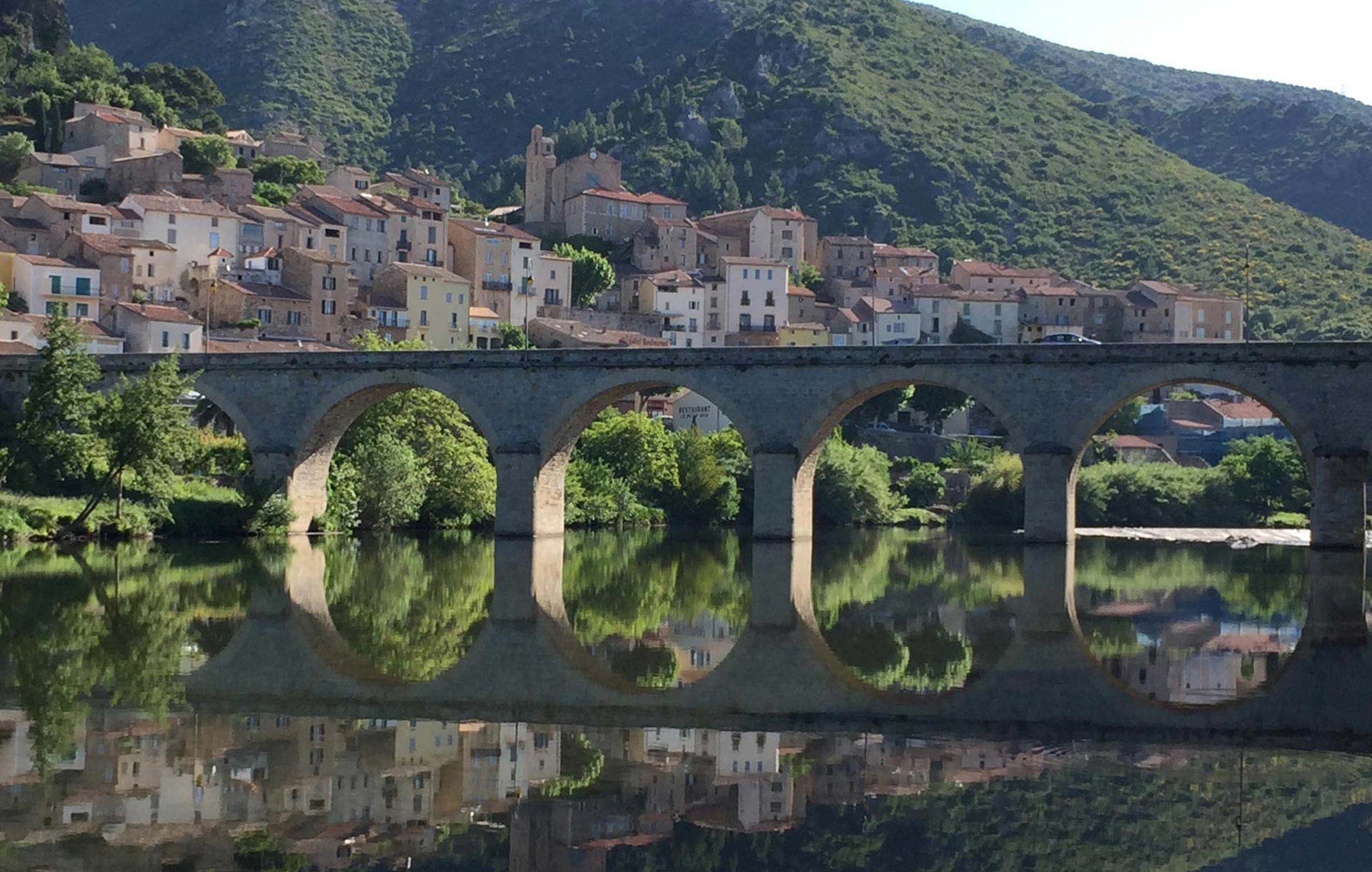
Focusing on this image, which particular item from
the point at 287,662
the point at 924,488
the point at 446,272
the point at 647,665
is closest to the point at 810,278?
the point at 446,272

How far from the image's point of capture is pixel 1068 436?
44.8 m

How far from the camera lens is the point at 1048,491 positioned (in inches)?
1769

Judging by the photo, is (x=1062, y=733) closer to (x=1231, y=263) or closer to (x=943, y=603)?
(x=943, y=603)

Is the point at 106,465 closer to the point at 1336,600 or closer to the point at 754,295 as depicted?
the point at 1336,600

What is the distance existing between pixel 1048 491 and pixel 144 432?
20811mm

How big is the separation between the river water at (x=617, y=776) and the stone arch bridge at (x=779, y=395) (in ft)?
61.3

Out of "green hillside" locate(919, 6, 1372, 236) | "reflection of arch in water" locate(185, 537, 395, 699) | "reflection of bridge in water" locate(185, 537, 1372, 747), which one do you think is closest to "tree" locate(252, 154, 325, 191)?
"green hillside" locate(919, 6, 1372, 236)

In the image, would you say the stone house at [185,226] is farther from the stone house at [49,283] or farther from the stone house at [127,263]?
the stone house at [49,283]

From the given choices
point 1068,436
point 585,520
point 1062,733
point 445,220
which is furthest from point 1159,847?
point 445,220

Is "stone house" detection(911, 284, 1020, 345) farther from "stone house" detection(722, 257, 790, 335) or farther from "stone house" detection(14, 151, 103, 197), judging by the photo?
"stone house" detection(14, 151, 103, 197)

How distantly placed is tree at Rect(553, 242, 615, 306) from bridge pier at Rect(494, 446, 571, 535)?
50314 mm

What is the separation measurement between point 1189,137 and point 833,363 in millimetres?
135520

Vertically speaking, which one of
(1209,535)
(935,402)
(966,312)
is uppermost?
(966,312)

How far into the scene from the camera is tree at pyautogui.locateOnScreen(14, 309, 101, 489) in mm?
44562
